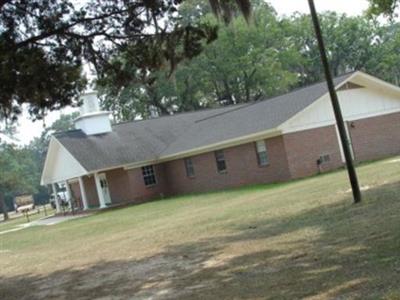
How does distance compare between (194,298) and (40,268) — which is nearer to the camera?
(194,298)

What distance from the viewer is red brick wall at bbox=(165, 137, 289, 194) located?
30109 mm

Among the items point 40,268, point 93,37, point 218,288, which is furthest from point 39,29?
point 218,288

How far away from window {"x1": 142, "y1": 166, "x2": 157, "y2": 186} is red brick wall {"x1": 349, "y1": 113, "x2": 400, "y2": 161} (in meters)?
13.3

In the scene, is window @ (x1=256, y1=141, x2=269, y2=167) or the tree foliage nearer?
window @ (x1=256, y1=141, x2=269, y2=167)

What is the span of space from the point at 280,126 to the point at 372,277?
22319mm

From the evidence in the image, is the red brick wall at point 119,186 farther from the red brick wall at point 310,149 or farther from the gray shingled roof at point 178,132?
the red brick wall at point 310,149

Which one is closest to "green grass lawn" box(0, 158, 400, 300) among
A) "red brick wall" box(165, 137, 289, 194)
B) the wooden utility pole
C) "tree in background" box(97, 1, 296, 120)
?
the wooden utility pole

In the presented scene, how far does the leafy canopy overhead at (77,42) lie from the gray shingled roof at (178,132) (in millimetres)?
17194

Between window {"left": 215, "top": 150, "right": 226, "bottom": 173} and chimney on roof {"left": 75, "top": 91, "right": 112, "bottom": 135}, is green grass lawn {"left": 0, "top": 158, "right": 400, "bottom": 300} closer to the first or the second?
window {"left": 215, "top": 150, "right": 226, "bottom": 173}

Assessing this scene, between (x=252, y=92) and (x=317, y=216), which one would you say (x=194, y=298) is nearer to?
(x=317, y=216)

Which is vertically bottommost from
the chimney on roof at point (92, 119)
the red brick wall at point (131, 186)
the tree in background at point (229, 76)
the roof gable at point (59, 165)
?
the red brick wall at point (131, 186)

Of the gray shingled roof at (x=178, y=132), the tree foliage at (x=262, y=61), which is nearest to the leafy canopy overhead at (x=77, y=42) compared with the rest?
the gray shingled roof at (x=178, y=132)

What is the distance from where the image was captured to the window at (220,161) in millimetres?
33812

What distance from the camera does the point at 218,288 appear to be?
333 inches
